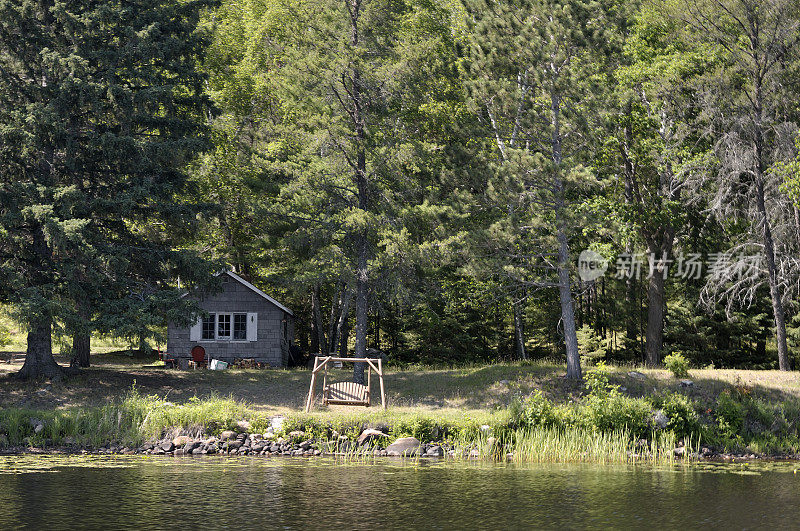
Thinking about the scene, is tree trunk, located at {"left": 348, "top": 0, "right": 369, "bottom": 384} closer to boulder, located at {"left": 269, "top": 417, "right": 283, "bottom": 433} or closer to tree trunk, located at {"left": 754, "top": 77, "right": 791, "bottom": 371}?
boulder, located at {"left": 269, "top": 417, "right": 283, "bottom": 433}

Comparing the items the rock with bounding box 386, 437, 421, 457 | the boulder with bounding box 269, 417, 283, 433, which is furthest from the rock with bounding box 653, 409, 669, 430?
the boulder with bounding box 269, 417, 283, 433

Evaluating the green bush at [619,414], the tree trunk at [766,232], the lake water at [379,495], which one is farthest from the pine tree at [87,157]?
the tree trunk at [766,232]

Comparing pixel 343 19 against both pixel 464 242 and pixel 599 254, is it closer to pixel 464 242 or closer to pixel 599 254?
pixel 464 242

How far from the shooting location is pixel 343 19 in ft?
73.6

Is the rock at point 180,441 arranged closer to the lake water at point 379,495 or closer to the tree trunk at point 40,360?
the lake water at point 379,495

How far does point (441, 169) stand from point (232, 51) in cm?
1691

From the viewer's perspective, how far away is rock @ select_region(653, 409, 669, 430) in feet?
60.5

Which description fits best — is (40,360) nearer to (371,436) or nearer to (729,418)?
(371,436)

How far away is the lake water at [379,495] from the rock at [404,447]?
930 mm

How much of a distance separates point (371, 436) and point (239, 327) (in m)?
14.5

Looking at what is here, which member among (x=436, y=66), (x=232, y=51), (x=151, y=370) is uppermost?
(x=232, y=51)

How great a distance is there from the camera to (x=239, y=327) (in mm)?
30547

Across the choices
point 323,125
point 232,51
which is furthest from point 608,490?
point 232,51

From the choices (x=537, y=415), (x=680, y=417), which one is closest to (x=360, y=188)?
(x=537, y=415)
